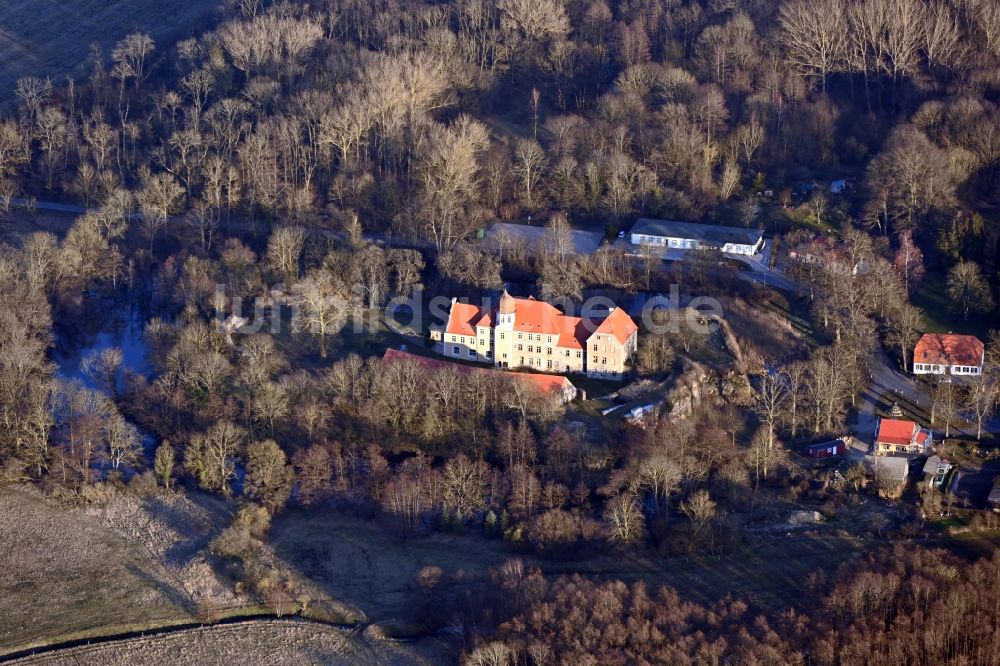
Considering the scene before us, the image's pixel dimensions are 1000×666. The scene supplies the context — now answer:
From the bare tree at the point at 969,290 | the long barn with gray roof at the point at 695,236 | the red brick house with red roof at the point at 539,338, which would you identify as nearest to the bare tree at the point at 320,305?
the red brick house with red roof at the point at 539,338

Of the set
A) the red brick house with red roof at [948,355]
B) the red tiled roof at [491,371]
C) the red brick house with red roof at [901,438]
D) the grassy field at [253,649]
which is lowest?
the grassy field at [253,649]

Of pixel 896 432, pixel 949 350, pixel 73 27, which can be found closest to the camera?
pixel 896 432

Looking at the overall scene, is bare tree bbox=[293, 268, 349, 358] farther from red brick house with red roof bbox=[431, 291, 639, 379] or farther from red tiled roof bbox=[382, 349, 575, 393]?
red brick house with red roof bbox=[431, 291, 639, 379]

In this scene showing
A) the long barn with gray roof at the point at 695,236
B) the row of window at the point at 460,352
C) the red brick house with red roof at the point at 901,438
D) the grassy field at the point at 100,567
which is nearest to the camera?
the grassy field at the point at 100,567

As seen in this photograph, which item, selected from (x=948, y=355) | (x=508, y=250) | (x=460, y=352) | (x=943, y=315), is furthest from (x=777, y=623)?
(x=508, y=250)

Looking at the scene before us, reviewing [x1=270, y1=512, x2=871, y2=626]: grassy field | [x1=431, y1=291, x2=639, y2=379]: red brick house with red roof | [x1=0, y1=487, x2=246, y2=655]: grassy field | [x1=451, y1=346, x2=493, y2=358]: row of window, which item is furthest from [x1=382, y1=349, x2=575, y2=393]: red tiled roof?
[x1=0, y1=487, x2=246, y2=655]: grassy field

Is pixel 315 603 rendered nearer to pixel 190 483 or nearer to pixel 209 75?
pixel 190 483

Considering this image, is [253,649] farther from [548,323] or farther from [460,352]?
[548,323]

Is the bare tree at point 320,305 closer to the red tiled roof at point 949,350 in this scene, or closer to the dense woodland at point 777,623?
the dense woodland at point 777,623
